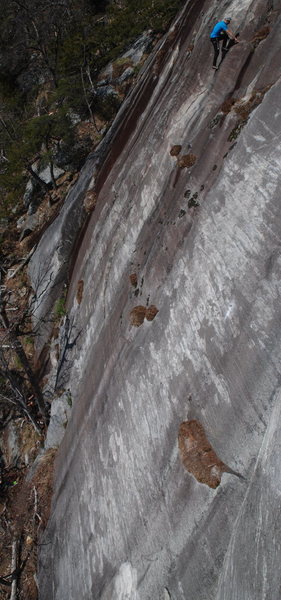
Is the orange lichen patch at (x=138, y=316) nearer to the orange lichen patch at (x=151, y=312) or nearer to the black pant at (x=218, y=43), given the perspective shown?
the orange lichen patch at (x=151, y=312)

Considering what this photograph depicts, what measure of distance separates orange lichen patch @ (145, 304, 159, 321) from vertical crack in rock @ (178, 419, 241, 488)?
9.31 ft

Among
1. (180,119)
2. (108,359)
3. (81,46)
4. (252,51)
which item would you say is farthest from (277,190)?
A: (81,46)

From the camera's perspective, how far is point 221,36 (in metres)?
9.48

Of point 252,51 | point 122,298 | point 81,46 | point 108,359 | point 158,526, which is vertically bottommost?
point 158,526

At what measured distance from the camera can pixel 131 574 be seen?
7449 millimetres

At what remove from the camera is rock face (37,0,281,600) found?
18.1 feet

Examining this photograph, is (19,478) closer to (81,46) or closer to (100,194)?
(100,194)

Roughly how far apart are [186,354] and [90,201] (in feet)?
38.0

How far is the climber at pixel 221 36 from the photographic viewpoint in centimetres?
915

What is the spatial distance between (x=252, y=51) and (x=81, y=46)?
24.1 metres

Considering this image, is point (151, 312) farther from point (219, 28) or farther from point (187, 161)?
point (219, 28)

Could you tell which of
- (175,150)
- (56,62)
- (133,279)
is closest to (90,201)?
(175,150)

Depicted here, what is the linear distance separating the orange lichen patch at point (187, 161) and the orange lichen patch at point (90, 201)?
287 inches

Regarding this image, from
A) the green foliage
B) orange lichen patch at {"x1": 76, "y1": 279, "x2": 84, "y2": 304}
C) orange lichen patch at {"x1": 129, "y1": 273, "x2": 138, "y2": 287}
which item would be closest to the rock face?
orange lichen patch at {"x1": 129, "y1": 273, "x2": 138, "y2": 287}
